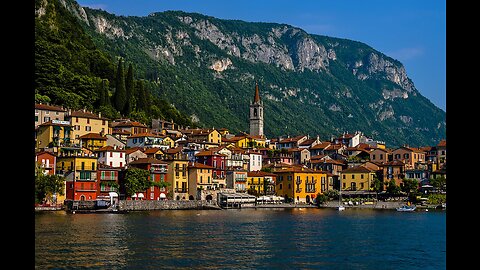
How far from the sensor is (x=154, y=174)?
8012cm

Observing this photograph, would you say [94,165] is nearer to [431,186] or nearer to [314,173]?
[314,173]

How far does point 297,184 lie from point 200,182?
651 inches

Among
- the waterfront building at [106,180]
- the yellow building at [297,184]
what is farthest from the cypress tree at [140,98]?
the waterfront building at [106,180]

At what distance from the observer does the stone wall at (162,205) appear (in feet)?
240

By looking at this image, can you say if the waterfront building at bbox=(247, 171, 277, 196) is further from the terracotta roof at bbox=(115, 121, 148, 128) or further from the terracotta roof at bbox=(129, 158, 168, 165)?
the terracotta roof at bbox=(129, 158, 168, 165)

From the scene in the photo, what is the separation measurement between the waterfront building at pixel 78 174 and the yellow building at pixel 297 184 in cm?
3259

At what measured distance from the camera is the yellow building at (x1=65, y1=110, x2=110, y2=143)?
8419 centimetres

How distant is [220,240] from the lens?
39.0m

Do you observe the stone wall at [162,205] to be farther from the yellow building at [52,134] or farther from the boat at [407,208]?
the boat at [407,208]

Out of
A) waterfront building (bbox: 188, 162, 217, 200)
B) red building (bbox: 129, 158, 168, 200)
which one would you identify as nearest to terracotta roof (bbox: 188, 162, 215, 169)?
waterfront building (bbox: 188, 162, 217, 200)

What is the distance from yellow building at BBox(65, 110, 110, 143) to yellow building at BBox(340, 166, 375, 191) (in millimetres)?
36072

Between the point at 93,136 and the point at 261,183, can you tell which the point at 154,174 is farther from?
the point at 261,183
